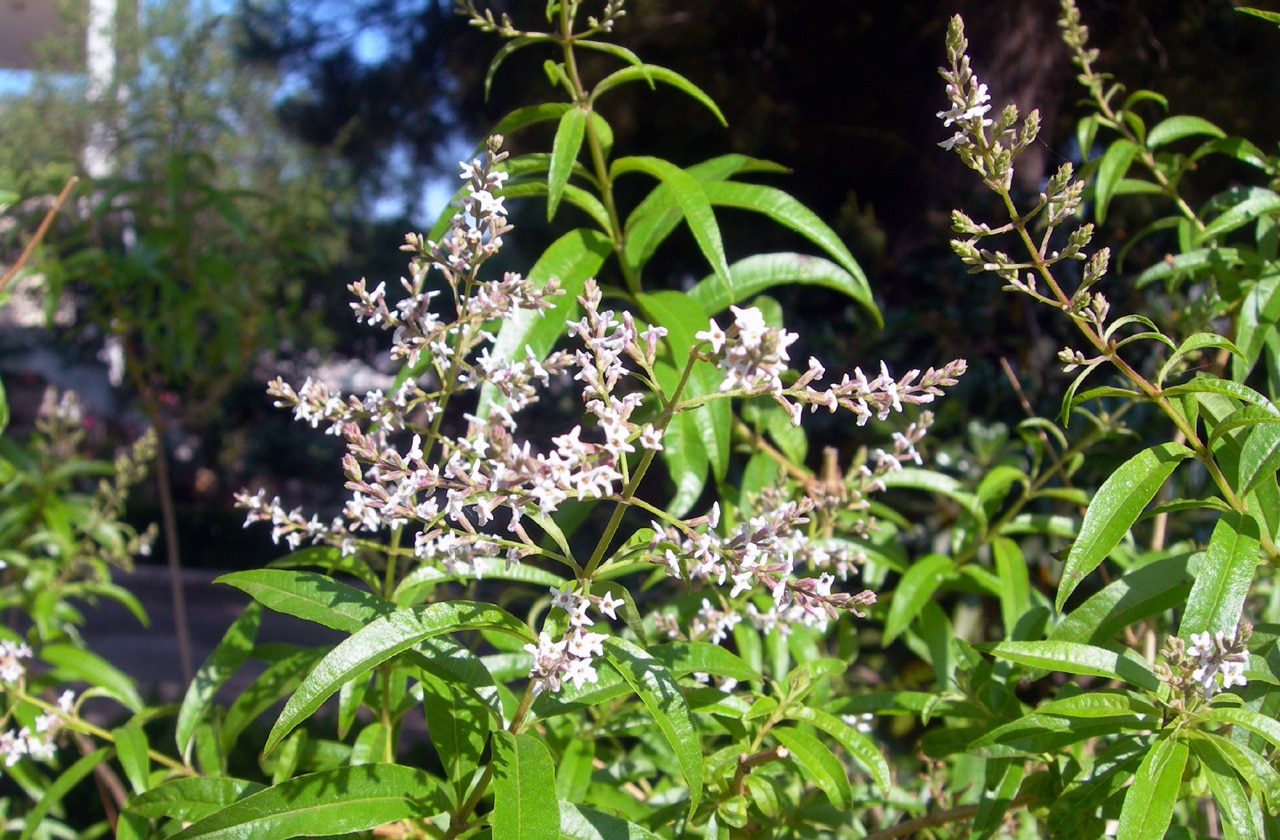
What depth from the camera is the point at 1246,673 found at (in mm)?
914

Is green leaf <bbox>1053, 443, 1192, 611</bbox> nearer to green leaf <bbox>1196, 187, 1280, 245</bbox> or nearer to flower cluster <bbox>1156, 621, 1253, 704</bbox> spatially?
flower cluster <bbox>1156, 621, 1253, 704</bbox>

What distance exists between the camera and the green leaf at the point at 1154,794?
0.80 meters

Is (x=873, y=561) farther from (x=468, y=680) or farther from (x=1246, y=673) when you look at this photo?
(x=468, y=680)

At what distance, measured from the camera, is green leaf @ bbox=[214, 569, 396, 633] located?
0.88 metres

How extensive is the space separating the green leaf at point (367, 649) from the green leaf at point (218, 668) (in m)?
0.46

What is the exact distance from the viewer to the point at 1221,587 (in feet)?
2.92

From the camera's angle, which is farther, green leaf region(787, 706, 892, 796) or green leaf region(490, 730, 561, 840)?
green leaf region(787, 706, 892, 796)

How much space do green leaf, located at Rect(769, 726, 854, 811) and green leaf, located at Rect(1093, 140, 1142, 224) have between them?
35.4 inches

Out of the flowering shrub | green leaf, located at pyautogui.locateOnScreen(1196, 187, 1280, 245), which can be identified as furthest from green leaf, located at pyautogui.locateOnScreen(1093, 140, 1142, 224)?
green leaf, located at pyautogui.locateOnScreen(1196, 187, 1280, 245)

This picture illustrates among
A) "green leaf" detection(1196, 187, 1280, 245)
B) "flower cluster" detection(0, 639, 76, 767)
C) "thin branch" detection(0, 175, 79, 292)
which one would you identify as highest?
"thin branch" detection(0, 175, 79, 292)

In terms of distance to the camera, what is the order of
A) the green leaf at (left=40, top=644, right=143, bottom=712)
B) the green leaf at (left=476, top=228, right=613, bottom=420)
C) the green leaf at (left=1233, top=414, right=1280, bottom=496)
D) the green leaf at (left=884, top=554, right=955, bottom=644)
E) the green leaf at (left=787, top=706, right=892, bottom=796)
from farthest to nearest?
1. the green leaf at (left=40, top=644, right=143, bottom=712)
2. the green leaf at (left=884, top=554, right=955, bottom=644)
3. the green leaf at (left=476, top=228, right=613, bottom=420)
4. the green leaf at (left=787, top=706, right=892, bottom=796)
5. the green leaf at (left=1233, top=414, right=1280, bottom=496)

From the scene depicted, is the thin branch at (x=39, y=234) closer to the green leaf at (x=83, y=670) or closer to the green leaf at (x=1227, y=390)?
the green leaf at (x=83, y=670)

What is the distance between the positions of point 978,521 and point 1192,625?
0.69 meters

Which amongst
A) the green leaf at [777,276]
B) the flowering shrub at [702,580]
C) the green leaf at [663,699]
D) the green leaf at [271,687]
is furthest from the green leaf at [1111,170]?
the green leaf at [271,687]
